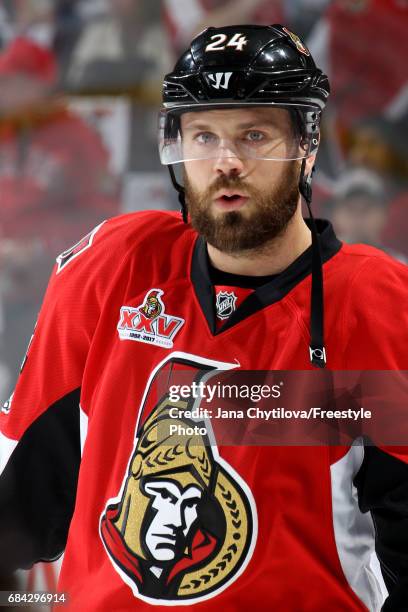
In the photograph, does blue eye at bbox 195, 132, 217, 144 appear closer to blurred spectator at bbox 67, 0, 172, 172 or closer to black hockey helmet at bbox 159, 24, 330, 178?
black hockey helmet at bbox 159, 24, 330, 178

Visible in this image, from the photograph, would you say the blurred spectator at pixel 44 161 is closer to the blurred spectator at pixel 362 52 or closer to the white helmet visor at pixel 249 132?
the blurred spectator at pixel 362 52

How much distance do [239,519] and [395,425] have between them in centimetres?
23

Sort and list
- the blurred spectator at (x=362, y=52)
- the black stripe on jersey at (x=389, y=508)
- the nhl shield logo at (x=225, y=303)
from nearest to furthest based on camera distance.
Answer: the black stripe on jersey at (x=389, y=508), the nhl shield logo at (x=225, y=303), the blurred spectator at (x=362, y=52)

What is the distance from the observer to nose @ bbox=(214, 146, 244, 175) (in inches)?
47.4

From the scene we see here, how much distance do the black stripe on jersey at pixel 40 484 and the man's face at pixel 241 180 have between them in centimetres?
33

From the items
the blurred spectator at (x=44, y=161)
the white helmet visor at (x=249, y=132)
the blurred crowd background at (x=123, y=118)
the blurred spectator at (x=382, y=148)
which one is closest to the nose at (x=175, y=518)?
the white helmet visor at (x=249, y=132)

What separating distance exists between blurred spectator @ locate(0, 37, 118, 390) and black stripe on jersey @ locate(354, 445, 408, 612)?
5.04 ft

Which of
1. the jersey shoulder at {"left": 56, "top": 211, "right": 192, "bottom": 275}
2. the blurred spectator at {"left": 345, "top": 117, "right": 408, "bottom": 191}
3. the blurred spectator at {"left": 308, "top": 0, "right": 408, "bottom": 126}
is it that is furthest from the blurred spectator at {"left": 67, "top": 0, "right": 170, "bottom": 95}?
the jersey shoulder at {"left": 56, "top": 211, "right": 192, "bottom": 275}

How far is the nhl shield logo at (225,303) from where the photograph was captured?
1264mm

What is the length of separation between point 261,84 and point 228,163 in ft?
0.38

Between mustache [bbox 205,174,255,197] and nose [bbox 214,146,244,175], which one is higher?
nose [bbox 214,146,244,175]

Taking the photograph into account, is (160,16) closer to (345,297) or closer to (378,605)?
(345,297)

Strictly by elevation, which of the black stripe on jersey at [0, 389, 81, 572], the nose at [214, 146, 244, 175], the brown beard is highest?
the nose at [214, 146, 244, 175]

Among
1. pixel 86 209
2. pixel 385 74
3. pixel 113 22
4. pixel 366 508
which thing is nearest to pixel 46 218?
pixel 86 209
